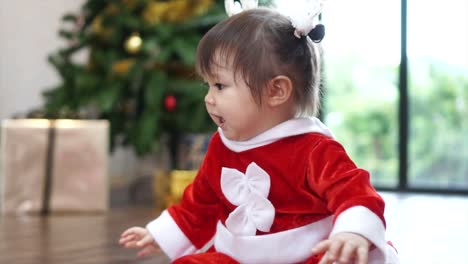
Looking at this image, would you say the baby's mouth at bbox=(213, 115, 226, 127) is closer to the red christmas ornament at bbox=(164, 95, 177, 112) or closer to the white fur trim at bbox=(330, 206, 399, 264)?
the white fur trim at bbox=(330, 206, 399, 264)

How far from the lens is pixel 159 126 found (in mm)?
3145

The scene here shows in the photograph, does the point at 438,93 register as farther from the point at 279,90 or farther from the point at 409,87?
the point at 279,90

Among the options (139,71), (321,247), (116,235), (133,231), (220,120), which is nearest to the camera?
(321,247)

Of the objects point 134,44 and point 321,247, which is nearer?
point 321,247

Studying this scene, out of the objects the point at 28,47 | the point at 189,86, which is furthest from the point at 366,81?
the point at 28,47

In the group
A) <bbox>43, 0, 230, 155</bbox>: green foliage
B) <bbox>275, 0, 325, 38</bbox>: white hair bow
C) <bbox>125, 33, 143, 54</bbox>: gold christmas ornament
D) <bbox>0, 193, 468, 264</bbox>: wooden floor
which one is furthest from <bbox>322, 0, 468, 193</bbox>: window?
<bbox>275, 0, 325, 38</bbox>: white hair bow

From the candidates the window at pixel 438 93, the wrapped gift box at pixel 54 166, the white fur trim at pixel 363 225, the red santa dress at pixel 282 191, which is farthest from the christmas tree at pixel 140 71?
the white fur trim at pixel 363 225

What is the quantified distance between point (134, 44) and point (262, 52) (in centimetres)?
210

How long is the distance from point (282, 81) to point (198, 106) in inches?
78.9

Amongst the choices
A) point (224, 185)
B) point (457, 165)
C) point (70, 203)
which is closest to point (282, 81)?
point (224, 185)

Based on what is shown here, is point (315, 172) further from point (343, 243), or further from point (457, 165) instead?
point (457, 165)

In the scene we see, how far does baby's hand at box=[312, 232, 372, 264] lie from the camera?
3.16 ft

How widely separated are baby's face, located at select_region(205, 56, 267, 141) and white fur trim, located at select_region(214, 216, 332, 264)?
168 mm

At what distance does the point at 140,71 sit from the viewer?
10.2ft
